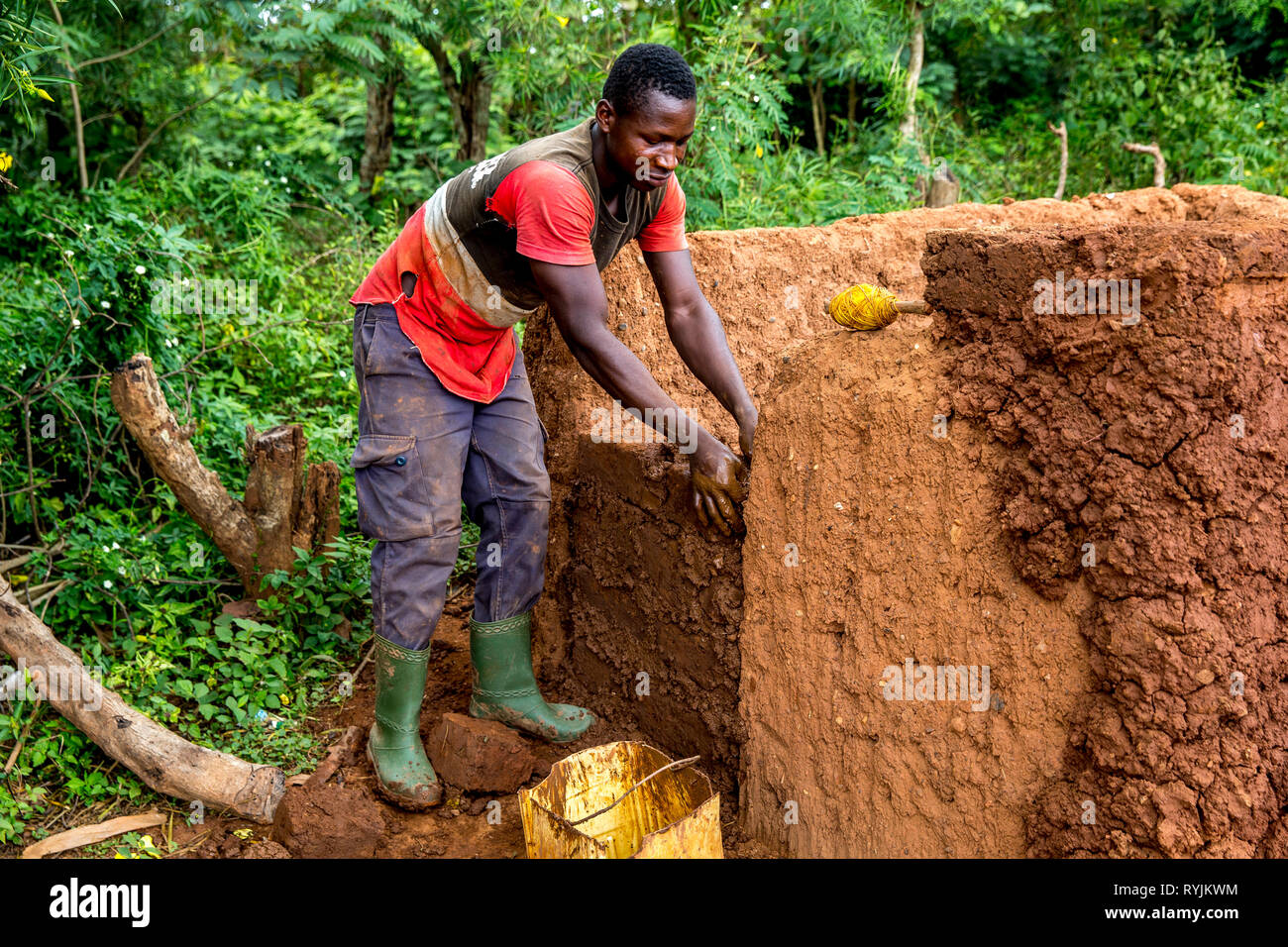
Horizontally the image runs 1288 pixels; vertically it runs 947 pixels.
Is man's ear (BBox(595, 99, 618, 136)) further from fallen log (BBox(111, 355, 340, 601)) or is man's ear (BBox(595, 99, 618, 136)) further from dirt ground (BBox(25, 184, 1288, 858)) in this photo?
fallen log (BBox(111, 355, 340, 601))

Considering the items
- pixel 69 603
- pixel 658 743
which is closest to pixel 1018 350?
pixel 658 743

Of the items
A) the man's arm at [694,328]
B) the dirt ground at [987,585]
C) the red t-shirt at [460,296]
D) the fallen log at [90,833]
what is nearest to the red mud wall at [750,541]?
the dirt ground at [987,585]

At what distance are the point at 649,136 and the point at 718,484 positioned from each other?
88 cm

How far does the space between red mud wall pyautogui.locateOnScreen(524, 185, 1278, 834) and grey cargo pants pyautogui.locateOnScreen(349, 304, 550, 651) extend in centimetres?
29

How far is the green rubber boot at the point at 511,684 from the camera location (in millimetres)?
3207

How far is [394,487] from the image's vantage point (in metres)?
2.88

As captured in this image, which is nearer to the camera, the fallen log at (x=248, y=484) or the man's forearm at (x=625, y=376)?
the man's forearm at (x=625, y=376)

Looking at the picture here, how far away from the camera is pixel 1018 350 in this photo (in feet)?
7.18

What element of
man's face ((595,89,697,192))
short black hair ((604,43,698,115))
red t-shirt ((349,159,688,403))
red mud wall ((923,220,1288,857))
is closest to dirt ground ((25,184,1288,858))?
red mud wall ((923,220,1288,857))

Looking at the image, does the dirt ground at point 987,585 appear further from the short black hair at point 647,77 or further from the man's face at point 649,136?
the short black hair at point 647,77

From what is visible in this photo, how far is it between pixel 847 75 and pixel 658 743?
6.50 meters

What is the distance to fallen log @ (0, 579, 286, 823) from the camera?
2.99 m

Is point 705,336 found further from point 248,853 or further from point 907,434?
point 248,853

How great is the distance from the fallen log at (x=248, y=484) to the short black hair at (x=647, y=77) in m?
1.91
